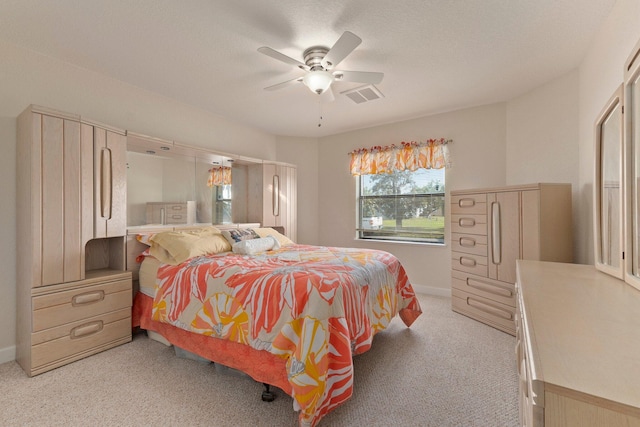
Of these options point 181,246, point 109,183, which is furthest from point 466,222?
point 109,183

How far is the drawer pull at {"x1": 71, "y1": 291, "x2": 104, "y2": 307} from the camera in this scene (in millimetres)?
2219

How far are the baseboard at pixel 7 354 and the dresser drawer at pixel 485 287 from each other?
422cm

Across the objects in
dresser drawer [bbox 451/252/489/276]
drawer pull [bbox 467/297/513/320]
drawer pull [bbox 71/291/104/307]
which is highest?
dresser drawer [bbox 451/252/489/276]

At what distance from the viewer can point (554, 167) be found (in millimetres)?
2871

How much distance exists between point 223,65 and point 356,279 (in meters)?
2.21

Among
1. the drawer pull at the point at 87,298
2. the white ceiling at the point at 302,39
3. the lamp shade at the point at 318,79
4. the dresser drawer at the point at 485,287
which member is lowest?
the dresser drawer at the point at 485,287

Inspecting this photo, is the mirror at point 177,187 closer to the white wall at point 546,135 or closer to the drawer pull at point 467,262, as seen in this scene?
the drawer pull at point 467,262

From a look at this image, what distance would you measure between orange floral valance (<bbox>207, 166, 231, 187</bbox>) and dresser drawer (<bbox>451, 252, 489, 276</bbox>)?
311 centimetres

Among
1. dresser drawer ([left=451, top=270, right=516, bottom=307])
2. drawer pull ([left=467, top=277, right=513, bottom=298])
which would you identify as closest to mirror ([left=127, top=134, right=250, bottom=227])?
dresser drawer ([left=451, top=270, right=516, bottom=307])

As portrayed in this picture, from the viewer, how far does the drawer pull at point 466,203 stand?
121 inches

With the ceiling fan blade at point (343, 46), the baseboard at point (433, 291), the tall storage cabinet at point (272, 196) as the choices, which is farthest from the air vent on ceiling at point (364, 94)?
the baseboard at point (433, 291)

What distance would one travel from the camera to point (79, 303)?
223cm

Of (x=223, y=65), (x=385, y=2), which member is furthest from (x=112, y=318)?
(x=385, y=2)

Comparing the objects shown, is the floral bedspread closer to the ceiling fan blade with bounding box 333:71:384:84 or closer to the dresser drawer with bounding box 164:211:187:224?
the dresser drawer with bounding box 164:211:187:224
